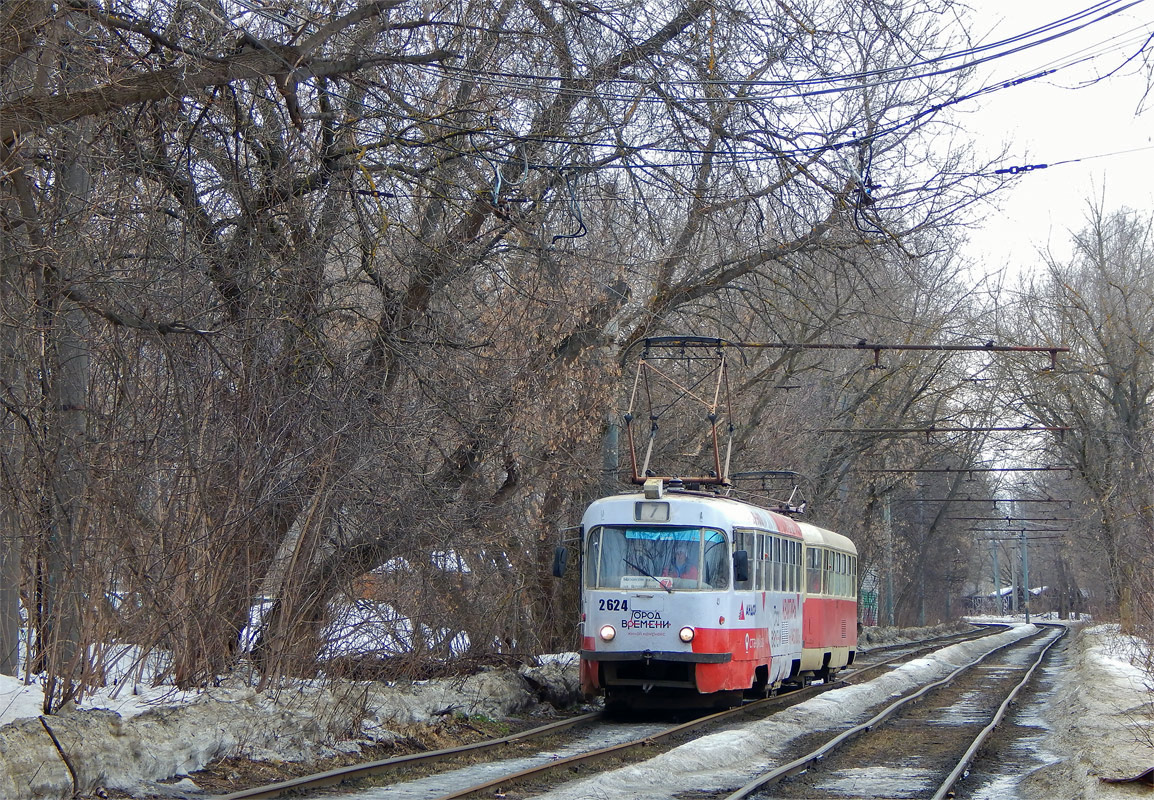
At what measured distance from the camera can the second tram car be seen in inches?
614

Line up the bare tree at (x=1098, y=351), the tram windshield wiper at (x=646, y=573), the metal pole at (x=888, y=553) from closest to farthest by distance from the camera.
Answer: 1. the tram windshield wiper at (x=646, y=573)
2. the bare tree at (x=1098, y=351)
3. the metal pole at (x=888, y=553)

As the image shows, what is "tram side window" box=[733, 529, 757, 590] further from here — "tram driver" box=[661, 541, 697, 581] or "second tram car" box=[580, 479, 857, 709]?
"tram driver" box=[661, 541, 697, 581]

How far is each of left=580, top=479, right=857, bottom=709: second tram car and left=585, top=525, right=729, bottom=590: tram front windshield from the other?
0.04 feet

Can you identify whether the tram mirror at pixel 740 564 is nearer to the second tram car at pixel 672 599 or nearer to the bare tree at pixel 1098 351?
the second tram car at pixel 672 599

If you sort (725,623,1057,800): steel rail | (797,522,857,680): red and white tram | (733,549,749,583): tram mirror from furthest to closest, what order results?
(797,522,857,680): red and white tram < (733,549,749,583): tram mirror < (725,623,1057,800): steel rail

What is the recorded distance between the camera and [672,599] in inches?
619

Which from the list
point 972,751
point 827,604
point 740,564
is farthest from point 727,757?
point 827,604

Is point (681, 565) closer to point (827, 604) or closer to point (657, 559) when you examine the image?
point (657, 559)

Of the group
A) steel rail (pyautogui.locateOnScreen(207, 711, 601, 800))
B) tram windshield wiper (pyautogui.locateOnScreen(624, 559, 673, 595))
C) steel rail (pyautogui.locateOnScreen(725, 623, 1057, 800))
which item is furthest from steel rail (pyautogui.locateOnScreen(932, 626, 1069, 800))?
steel rail (pyautogui.locateOnScreen(207, 711, 601, 800))

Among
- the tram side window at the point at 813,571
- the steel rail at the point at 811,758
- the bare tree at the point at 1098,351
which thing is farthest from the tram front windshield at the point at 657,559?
the bare tree at the point at 1098,351

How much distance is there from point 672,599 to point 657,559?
0.60m

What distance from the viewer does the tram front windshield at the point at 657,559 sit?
15891 mm

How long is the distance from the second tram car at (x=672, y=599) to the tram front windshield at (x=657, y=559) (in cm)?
1

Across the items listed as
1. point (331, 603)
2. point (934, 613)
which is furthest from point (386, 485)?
point (934, 613)
